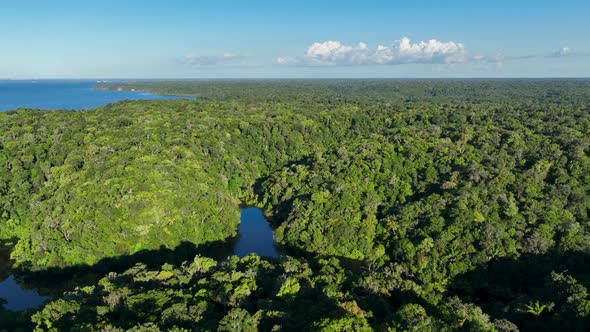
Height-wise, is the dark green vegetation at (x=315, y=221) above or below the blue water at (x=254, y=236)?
above

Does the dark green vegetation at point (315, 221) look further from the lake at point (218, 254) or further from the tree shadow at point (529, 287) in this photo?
the lake at point (218, 254)

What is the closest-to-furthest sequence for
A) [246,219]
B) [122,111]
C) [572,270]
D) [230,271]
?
[230,271] → [572,270] → [246,219] → [122,111]

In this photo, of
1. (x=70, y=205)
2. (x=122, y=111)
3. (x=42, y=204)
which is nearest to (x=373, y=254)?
(x=70, y=205)

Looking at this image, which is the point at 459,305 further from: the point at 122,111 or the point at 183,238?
the point at 122,111

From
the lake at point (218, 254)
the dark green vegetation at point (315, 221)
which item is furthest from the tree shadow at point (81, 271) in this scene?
the dark green vegetation at point (315, 221)

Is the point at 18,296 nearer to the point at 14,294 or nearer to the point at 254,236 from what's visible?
Answer: the point at 14,294

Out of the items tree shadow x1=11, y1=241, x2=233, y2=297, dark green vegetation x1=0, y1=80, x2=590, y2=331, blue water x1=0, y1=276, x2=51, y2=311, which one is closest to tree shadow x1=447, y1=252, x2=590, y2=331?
dark green vegetation x1=0, y1=80, x2=590, y2=331
